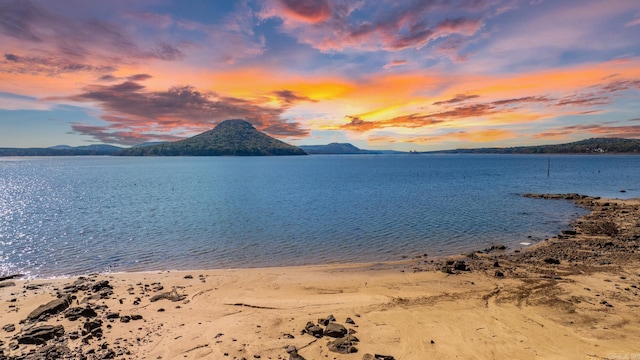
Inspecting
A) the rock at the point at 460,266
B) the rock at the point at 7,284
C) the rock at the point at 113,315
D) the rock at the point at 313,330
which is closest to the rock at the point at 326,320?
the rock at the point at 313,330

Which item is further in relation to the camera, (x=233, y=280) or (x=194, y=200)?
(x=194, y=200)

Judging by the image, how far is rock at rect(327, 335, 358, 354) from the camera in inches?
505

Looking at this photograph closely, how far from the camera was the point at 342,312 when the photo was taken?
54.9 feet

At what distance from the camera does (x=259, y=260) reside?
2842 centimetres

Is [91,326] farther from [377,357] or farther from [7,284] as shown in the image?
[377,357]

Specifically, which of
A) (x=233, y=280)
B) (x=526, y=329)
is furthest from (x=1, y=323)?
(x=526, y=329)

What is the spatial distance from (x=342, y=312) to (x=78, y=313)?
13128 millimetres

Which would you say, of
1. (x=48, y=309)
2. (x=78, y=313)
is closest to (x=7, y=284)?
(x=48, y=309)

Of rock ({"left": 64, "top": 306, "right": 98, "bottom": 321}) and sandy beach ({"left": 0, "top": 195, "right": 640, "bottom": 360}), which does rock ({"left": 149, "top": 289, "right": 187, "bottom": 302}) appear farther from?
rock ({"left": 64, "top": 306, "right": 98, "bottom": 321})

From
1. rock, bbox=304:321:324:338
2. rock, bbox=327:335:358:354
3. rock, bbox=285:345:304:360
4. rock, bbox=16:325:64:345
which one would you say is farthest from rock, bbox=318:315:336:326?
rock, bbox=16:325:64:345

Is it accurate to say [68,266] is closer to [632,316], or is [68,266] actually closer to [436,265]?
[436,265]

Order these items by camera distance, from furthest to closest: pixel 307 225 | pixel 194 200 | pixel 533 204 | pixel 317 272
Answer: pixel 194 200
pixel 533 204
pixel 307 225
pixel 317 272

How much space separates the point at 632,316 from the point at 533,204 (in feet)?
153

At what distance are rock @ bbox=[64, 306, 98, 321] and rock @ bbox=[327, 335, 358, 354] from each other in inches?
469
